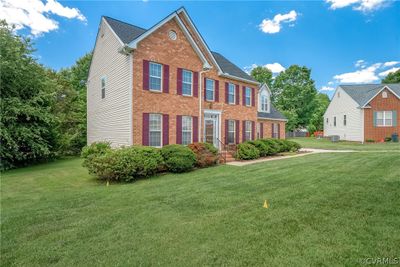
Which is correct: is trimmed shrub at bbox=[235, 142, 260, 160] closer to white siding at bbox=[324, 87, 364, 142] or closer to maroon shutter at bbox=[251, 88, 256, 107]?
maroon shutter at bbox=[251, 88, 256, 107]

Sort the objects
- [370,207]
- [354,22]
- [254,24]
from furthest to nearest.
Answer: [254,24]
[354,22]
[370,207]

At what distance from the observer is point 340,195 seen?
557cm

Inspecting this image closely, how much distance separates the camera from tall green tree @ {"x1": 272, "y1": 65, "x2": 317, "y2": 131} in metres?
39.2

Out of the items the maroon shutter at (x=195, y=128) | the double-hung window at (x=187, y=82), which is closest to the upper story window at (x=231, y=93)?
the maroon shutter at (x=195, y=128)

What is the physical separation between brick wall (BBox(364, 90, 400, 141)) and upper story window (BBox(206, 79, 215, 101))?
19260mm

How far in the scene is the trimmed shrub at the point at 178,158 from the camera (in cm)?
966

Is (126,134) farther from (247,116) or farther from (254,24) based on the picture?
(254,24)

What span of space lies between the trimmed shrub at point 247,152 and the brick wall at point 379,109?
18.0 metres

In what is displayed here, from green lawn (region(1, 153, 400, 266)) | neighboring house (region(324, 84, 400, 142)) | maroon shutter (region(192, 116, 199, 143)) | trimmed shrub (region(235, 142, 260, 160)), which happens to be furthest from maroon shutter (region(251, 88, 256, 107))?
neighboring house (region(324, 84, 400, 142))

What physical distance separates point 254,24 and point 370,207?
1860 centimetres

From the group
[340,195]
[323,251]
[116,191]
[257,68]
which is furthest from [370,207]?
[257,68]

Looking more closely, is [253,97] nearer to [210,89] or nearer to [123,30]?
[210,89]

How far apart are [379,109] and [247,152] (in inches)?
788

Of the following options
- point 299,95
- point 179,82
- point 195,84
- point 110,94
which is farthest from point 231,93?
point 299,95
